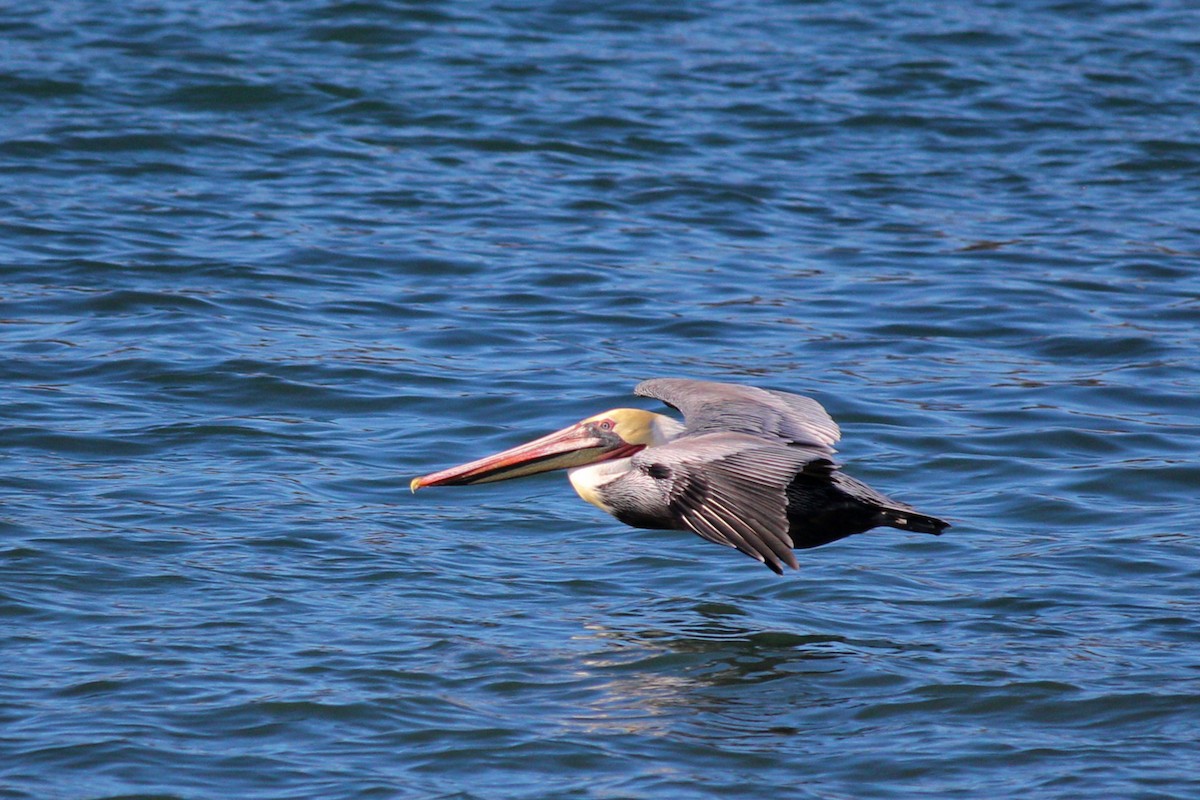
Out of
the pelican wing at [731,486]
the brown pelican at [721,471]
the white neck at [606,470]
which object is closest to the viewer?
the pelican wing at [731,486]

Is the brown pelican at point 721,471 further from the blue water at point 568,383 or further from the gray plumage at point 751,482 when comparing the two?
the blue water at point 568,383

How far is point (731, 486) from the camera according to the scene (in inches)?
207

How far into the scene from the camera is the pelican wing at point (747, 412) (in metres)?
5.95

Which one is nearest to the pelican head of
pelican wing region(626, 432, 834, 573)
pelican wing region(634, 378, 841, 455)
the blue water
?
pelican wing region(634, 378, 841, 455)

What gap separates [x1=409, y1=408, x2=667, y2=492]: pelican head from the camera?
6195mm

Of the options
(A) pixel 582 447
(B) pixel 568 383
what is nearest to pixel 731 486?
(A) pixel 582 447

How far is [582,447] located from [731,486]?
1.08 metres

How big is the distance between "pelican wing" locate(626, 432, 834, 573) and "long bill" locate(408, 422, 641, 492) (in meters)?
0.63

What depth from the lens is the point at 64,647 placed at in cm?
514

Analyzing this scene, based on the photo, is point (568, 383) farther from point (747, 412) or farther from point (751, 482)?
point (751, 482)

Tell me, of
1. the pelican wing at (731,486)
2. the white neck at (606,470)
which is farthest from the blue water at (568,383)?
the pelican wing at (731,486)

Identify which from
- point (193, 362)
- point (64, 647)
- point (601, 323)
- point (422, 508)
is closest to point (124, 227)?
point (193, 362)

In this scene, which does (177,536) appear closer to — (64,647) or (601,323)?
(64,647)

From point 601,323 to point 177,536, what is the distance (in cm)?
342
